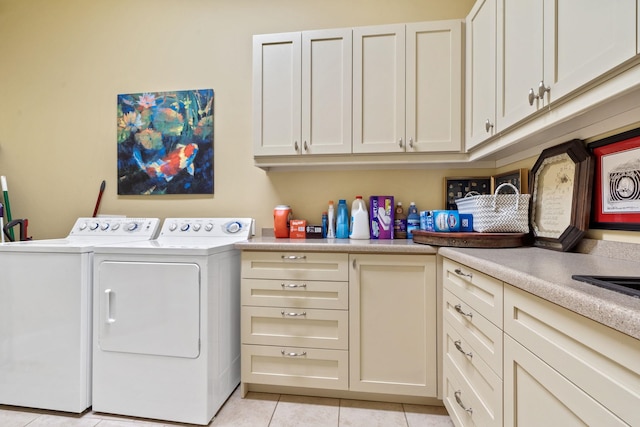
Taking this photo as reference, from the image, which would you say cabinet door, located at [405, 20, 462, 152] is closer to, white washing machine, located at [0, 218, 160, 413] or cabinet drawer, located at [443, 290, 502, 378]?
cabinet drawer, located at [443, 290, 502, 378]

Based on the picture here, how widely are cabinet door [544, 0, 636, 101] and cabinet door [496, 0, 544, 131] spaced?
0.06m

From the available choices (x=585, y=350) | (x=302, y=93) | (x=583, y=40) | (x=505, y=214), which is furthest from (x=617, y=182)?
(x=302, y=93)

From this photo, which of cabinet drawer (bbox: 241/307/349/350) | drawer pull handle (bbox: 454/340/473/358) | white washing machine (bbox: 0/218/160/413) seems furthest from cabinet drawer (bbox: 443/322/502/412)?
white washing machine (bbox: 0/218/160/413)

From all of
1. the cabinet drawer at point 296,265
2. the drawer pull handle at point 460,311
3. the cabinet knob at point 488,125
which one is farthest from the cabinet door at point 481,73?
the cabinet drawer at point 296,265

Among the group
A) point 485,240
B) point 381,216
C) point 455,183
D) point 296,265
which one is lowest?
point 296,265

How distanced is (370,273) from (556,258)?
834mm

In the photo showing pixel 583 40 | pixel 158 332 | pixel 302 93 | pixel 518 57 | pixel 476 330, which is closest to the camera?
pixel 583 40

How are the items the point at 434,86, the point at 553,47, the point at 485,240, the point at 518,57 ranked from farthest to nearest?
the point at 434,86 < the point at 485,240 < the point at 518,57 < the point at 553,47

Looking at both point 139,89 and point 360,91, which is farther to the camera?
point 139,89

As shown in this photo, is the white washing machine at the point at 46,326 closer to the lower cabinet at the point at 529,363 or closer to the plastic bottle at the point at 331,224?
the plastic bottle at the point at 331,224

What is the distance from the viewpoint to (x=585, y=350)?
624mm

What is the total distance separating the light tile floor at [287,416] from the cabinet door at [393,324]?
12 cm

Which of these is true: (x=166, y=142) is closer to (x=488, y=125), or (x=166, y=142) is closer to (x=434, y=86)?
(x=434, y=86)

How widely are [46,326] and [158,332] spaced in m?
0.64
